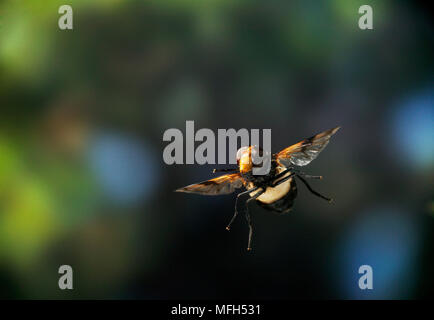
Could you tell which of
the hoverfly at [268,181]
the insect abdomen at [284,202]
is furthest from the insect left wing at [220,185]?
the insect abdomen at [284,202]

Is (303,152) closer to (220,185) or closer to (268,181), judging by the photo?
(268,181)

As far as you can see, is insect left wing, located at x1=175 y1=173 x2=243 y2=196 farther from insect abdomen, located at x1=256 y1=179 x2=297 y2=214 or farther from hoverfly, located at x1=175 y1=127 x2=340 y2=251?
insect abdomen, located at x1=256 y1=179 x2=297 y2=214

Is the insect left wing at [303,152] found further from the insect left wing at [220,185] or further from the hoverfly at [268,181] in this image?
the insect left wing at [220,185]

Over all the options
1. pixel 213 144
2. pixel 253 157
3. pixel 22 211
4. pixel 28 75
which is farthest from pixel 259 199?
pixel 28 75

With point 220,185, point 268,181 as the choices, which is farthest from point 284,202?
point 220,185

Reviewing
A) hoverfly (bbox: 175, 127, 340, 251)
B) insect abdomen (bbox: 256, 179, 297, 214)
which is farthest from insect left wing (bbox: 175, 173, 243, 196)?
insect abdomen (bbox: 256, 179, 297, 214)
